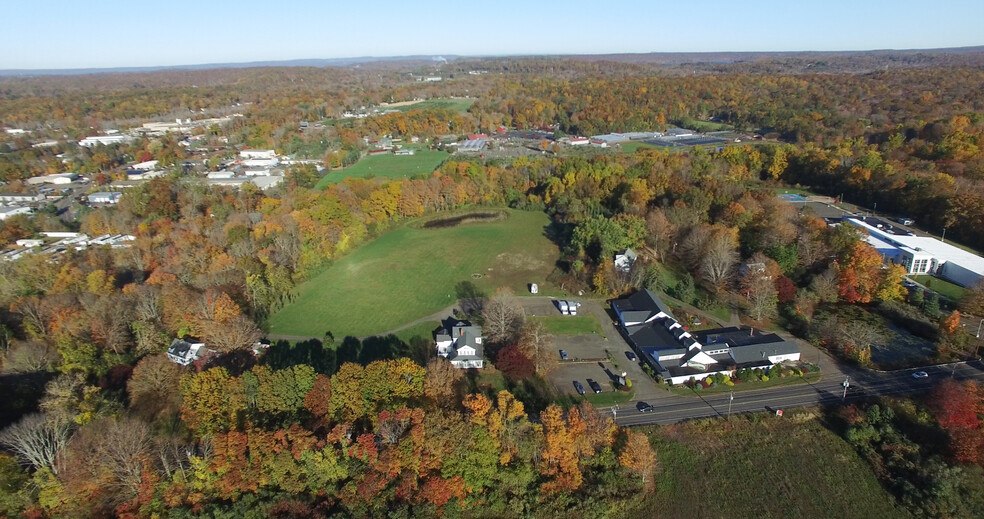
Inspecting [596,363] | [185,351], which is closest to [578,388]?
[596,363]

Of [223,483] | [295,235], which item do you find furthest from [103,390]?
[295,235]

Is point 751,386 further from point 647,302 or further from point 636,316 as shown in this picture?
point 647,302

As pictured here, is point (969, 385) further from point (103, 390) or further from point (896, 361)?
point (103, 390)

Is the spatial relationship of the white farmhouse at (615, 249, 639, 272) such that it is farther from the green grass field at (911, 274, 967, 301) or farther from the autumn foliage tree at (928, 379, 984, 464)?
Answer: the green grass field at (911, 274, 967, 301)

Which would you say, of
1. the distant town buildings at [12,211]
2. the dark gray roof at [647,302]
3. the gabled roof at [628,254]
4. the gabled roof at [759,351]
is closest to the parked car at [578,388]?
the dark gray roof at [647,302]

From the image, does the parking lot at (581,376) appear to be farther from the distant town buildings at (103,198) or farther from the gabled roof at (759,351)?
the distant town buildings at (103,198)

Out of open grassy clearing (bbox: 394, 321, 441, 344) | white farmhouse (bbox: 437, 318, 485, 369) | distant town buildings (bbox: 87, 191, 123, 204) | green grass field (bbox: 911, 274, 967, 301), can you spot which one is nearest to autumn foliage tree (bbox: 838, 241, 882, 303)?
green grass field (bbox: 911, 274, 967, 301)
